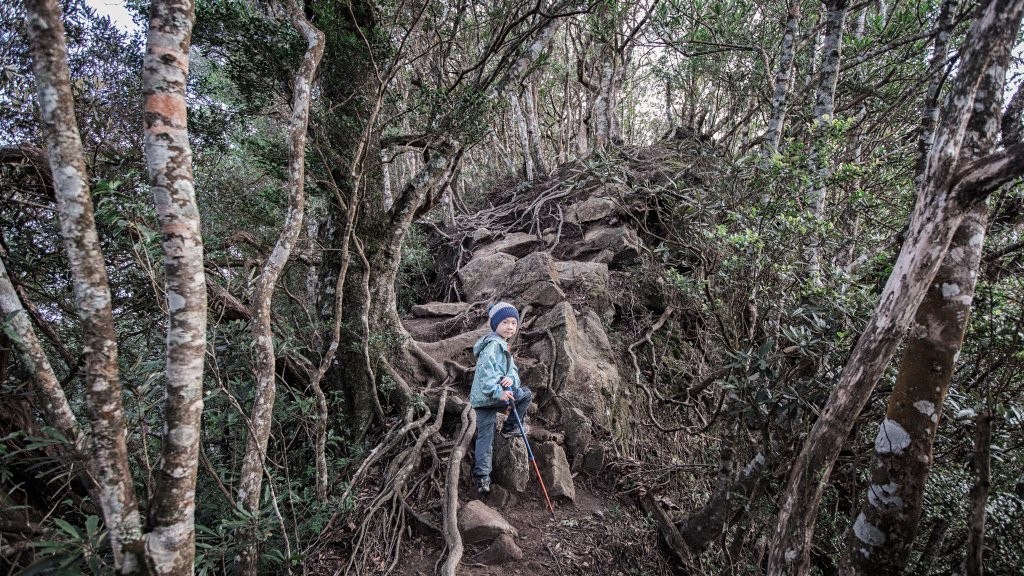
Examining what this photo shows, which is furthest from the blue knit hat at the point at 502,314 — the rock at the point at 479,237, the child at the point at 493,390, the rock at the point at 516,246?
the rock at the point at 479,237

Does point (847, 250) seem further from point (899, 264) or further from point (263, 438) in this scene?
point (263, 438)

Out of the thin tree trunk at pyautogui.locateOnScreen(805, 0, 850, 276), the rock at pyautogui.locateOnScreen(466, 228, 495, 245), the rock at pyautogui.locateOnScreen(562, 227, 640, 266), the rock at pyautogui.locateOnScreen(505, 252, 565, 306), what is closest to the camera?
the thin tree trunk at pyautogui.locateOnScreen(805, 0, 850, 276)

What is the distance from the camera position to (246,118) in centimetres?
518

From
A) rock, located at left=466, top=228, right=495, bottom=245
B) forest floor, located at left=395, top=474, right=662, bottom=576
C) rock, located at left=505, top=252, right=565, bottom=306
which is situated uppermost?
rock, located at left=466, top=228, right=495, bottom=245

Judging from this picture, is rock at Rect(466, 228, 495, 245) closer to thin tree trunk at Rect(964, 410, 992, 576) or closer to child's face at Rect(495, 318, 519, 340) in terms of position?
child's face at Rect(495, 318, 519, 340)

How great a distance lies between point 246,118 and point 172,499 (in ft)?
14.5

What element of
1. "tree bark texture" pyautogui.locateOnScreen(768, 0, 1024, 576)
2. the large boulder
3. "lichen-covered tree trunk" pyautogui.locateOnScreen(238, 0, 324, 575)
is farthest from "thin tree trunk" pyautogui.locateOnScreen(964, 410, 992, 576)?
"lichen-covered tree trunk" pyautogui.locateOnScreen(238, 0, 324, 575)

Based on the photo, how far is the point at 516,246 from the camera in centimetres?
936

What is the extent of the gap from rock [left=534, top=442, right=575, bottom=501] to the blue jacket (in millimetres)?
757

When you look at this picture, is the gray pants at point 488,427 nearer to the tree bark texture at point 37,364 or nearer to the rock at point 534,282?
the rock at point 534,282

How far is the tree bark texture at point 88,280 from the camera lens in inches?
78.3

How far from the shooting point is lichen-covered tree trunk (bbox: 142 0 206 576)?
7.23 ft

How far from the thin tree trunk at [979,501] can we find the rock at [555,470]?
9.55ft

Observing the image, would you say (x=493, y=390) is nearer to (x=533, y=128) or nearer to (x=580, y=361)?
(x=580, y=361)
